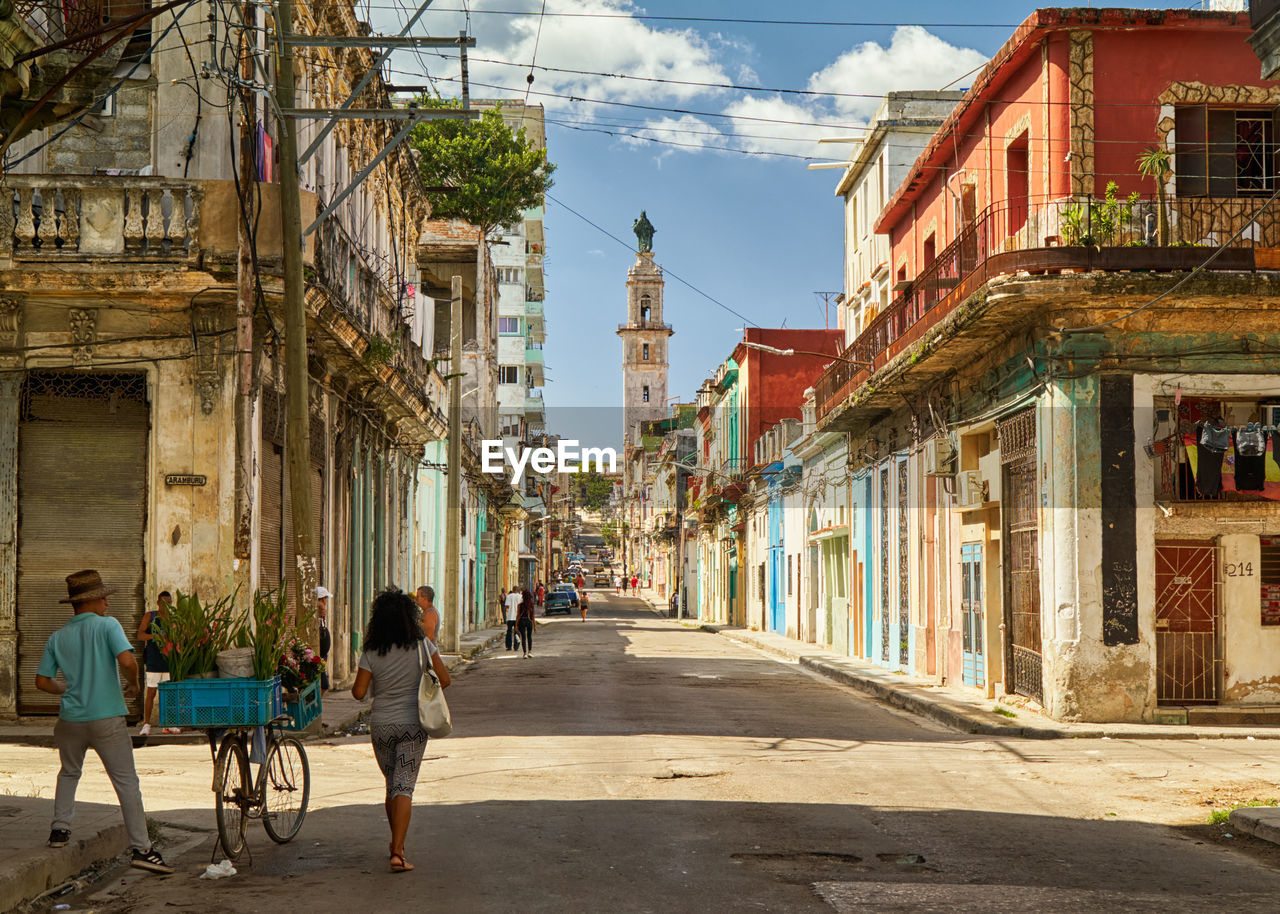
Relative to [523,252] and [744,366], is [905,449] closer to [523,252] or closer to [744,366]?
[744,366]

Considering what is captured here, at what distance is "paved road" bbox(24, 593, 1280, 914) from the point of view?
6.87 m

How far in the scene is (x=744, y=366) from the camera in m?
51.1

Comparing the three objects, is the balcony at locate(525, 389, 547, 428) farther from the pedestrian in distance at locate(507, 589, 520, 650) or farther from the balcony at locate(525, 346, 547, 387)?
the pedestrian in distance at locate(507, 589, 520, 650)

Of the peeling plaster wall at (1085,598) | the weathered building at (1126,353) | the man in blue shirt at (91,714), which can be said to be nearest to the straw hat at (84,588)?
the man in blue shirt at (91,714)

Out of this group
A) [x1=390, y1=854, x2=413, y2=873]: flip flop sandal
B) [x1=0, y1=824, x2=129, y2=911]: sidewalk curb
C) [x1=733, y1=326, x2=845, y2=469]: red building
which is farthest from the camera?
[x1=733, y1=326, x2=845, y2=469]: red building

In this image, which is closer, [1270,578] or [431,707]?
[431,707]

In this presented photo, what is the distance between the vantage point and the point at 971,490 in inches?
790

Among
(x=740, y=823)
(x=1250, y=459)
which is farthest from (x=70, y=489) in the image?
(x=1250, y=459)

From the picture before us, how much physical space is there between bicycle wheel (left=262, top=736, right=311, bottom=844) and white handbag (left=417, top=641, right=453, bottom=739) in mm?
1093

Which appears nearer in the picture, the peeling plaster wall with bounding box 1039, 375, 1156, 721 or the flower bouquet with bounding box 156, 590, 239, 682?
the flower bouquet with bounding box 156, 590, 239, 682

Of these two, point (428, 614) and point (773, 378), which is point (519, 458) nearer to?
point (773, 378)

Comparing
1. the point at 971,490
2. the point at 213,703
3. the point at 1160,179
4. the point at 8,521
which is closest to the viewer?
the point at 213,703

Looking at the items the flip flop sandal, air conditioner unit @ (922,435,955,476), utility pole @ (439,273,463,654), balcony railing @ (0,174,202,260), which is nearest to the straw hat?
the flip flop sandal

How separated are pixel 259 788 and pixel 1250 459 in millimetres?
12370
